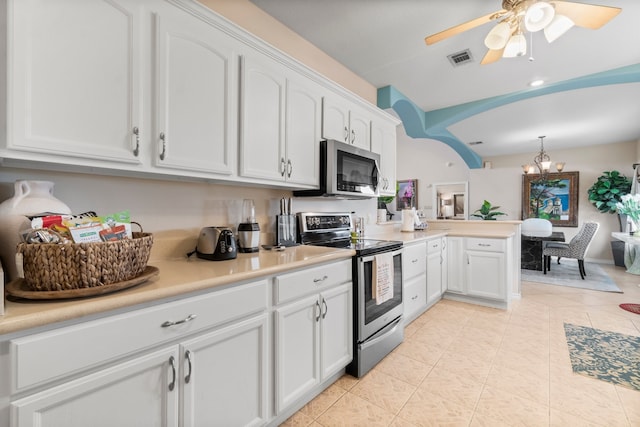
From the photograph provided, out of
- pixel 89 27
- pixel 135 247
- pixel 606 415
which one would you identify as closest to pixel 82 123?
pixel 89 27

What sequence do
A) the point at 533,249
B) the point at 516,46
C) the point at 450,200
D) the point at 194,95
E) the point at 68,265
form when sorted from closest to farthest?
the point at 68,265, the point at 194,95, the point at 516,46, the point at 533,249, the point at 450,200

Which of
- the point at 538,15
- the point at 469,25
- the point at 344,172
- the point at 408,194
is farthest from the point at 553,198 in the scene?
the point at 344,172

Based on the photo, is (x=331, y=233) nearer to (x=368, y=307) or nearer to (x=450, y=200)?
(x=368, y=307)

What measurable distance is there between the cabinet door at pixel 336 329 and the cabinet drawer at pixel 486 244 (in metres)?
2.19

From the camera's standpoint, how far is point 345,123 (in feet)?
8.21

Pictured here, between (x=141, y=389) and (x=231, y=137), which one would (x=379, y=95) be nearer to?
(x=231, y=137)

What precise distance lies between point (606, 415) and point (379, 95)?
128 inches

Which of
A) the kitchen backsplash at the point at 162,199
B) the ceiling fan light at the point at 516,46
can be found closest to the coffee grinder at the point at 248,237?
the kitchen backsplash at the point at 162,199

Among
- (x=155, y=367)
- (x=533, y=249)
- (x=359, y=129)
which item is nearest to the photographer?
(x=155, y=367)

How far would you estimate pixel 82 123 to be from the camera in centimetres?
112

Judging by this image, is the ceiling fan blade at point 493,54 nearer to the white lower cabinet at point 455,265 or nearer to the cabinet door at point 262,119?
the cabinet door at point 262,119

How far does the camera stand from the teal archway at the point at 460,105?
2.90m

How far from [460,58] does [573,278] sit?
426cm

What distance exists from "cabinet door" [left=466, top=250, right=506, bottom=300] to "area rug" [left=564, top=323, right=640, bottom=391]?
647mm
